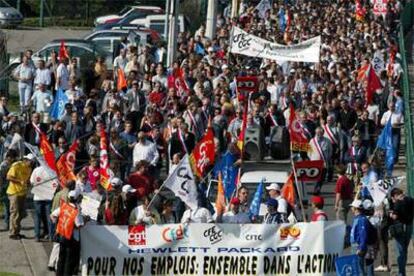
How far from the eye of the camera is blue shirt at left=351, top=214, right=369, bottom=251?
86.2 ft

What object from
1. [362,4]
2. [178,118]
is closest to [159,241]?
[178,118]

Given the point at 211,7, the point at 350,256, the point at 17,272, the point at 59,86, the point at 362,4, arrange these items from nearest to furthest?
the point at 350,256
the point at 17,272
the point at 59,86
the point at 211,7
the point at 362,4

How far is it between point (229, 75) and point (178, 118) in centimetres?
520

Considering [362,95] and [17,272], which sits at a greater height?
[362,95]

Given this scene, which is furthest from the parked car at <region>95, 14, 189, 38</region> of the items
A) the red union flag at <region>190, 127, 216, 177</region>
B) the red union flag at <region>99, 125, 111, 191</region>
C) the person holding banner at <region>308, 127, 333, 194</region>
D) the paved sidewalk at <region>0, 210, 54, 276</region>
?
the red union flag at <region>190, 127, 216, 177</region>

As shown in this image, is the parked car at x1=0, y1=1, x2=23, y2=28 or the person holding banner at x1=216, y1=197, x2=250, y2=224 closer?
the person holding banner at x1=216, y1=197, x2=250, y2=224

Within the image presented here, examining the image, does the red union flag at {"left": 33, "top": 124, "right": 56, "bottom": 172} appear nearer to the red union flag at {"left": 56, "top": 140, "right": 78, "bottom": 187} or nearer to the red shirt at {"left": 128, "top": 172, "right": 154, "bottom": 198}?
the red union flag at {"left": 56, "top": 140, "right": 78, "bottom": 187}

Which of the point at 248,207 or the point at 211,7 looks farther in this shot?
the point at 211,7

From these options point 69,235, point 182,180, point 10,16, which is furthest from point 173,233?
point 10,16

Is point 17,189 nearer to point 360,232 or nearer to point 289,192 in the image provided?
point 289,192

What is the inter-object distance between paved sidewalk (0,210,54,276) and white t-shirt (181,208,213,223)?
8.08ft

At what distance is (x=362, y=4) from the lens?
53469 mm

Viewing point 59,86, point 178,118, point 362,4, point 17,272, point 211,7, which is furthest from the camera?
point 362,4

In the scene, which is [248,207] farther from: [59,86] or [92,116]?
[59,86]
